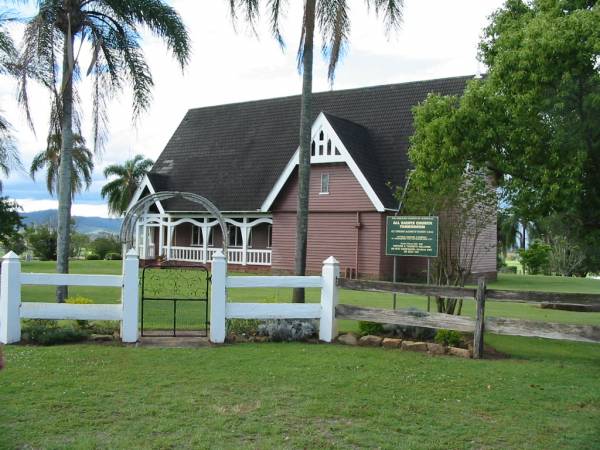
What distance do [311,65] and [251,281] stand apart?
5.57 m

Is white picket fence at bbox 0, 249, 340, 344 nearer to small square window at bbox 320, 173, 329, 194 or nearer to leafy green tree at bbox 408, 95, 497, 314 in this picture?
leafy green tree at bbox 408, 95, 497, 314

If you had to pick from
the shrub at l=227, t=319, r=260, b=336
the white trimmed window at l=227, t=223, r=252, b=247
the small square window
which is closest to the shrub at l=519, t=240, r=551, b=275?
the white trimmed window at l=227, t=223, r=252, b=247

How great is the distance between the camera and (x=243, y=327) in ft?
38.1

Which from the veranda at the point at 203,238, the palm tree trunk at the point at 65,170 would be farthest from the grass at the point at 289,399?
the veranda at the point at 203,238

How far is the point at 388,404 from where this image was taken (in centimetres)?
739

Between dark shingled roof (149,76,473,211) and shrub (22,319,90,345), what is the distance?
668 inches

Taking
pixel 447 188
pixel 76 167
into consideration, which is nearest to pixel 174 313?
pixel 447 188

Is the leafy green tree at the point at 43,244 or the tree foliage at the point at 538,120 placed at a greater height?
the tree foliage at the point at 538,120

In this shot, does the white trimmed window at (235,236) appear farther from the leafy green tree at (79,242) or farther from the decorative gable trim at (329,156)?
the leafy green tree at (79,242)

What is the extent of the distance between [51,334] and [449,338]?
22.1 ft

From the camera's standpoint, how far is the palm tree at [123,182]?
175 feet

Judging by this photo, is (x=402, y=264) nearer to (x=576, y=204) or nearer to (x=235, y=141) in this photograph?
(x=235, y=141)

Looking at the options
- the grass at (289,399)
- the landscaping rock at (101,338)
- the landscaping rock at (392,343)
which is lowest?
the grass at (289,399)

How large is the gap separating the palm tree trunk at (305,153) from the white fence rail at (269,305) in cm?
211
